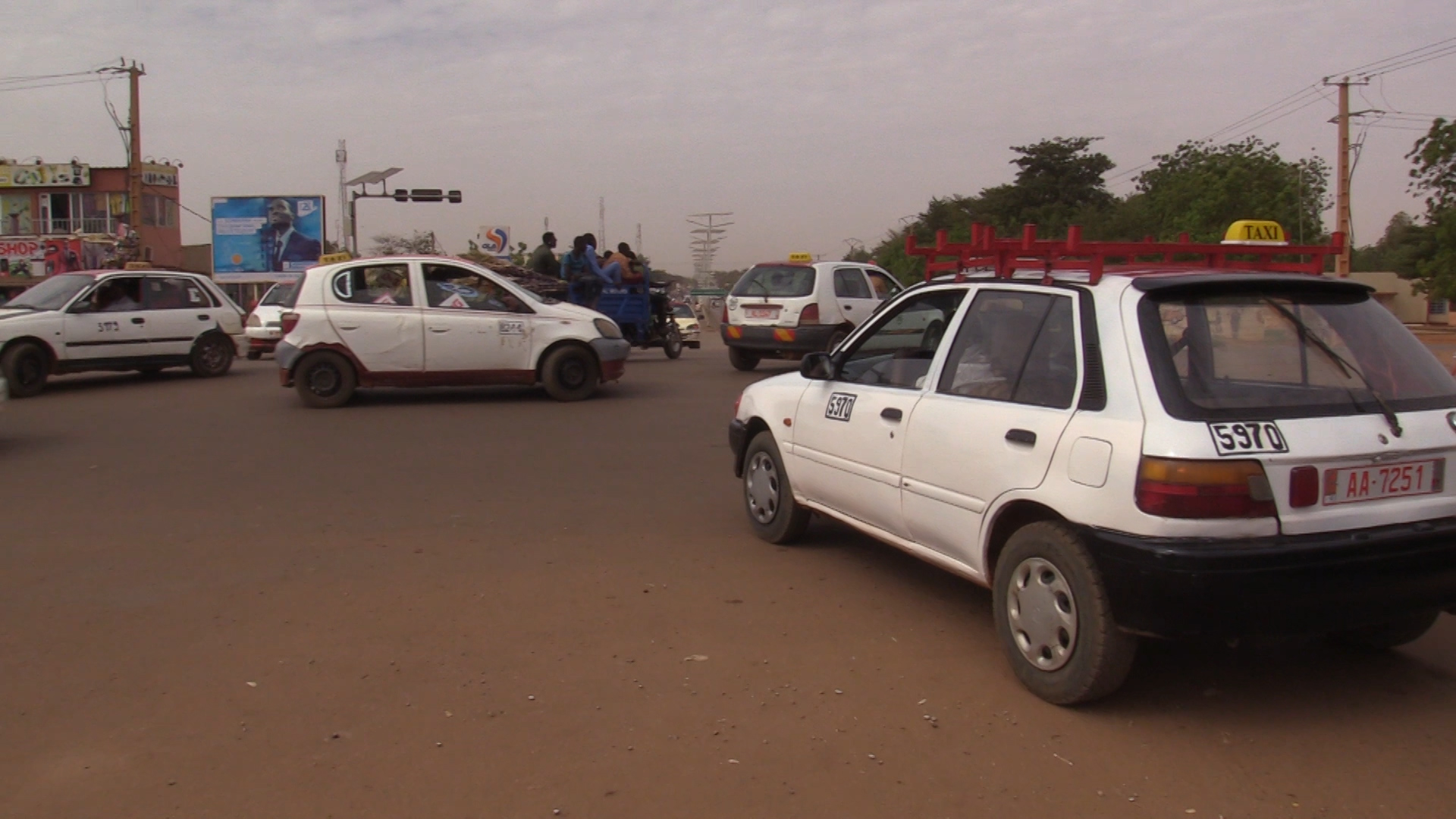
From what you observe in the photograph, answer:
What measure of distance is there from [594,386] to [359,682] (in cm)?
898

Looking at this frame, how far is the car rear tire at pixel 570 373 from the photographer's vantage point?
12945 millimetres

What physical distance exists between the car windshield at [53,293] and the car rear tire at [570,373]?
6.80 m

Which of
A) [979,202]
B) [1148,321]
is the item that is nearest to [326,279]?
[1148,321]

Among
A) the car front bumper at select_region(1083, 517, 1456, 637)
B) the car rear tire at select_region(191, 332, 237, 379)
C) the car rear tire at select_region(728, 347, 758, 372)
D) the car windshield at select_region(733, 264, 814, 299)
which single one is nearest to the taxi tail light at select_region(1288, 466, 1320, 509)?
the car front bumper at select_region(1083, 517, 1456, 637)

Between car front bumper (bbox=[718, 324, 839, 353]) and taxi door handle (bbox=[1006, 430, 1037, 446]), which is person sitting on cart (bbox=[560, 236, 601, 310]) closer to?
car front bumper (bbox=[718, 324, 839, 353])

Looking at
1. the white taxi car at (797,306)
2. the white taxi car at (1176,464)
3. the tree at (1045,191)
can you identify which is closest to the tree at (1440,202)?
the tree at (1045,191)

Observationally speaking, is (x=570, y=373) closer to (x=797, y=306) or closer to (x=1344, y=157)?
(x=797, y=306)

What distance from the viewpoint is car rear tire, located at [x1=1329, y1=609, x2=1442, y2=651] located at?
4367 millimetres

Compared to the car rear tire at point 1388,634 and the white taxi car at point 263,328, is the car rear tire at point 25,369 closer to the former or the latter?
the white taxi car at point 263,328

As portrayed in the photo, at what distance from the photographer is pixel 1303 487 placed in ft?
12.0

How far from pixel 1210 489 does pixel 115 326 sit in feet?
49.4

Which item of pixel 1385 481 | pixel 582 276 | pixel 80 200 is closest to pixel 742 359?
pixel 582 276

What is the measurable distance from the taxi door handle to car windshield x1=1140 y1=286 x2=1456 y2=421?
0.51 m

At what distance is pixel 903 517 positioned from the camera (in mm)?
4945
